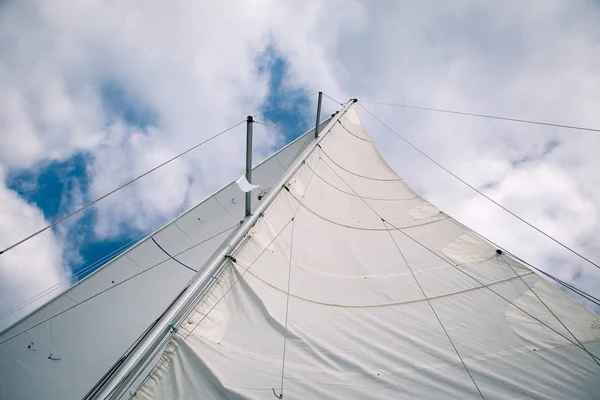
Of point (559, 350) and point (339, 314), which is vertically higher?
point (559, 350)

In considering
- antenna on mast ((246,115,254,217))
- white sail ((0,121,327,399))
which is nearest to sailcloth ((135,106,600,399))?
antenna on mast ((246,115,254,217))

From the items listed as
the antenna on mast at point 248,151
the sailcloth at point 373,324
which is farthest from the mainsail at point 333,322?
the antenna on mast at point 248,151

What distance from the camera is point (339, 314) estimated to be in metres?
2.39

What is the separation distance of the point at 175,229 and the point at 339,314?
418 cm

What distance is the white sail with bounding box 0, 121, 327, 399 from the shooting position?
333 cm

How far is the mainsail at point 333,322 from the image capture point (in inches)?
66.7

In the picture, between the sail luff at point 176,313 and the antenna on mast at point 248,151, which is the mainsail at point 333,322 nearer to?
the sail luff at point 176,313

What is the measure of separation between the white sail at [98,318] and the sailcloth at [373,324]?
121 cm

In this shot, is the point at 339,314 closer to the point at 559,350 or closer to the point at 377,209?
the point at 559,350

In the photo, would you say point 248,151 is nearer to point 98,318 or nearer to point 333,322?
point 333,322

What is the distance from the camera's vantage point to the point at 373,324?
2324 millimetres

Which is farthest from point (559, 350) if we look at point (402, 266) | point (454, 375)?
point (402, 266)

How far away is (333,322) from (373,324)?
0.35 metres

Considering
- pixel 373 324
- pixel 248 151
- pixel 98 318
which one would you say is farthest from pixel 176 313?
pixel 98 318
